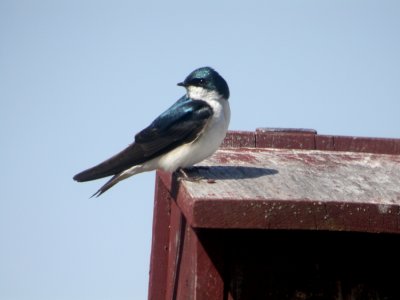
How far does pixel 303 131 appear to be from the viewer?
4320mm

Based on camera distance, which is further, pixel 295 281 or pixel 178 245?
pixel 178 245

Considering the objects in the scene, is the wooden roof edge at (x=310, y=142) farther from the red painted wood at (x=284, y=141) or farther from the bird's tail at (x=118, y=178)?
the bird's tail at (x=118, y=178)

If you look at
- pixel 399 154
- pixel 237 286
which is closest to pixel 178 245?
pixel 237 286

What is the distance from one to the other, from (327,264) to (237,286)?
1.05ft

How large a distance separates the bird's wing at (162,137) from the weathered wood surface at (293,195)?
177 millimetres

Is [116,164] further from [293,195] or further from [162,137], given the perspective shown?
[293,195]

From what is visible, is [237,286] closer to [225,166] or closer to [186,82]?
[225,166]

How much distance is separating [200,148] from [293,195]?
32.4 inches

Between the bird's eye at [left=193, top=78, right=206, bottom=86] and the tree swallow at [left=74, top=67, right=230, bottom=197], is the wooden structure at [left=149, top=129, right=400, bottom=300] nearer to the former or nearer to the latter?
the tree swallow at [left=74, top=67, right=230, bottom=197]

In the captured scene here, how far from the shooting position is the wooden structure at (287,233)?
2.77 meters

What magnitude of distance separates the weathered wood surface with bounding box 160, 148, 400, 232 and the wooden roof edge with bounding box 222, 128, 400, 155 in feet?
1.42

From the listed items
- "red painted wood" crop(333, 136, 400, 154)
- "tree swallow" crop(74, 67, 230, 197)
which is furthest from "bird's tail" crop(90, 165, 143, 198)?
"red painted wood" crop(333, 136, 400, 154)

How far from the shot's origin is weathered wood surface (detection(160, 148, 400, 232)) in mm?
2734

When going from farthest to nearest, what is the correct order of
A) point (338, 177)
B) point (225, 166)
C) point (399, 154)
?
point (399, 154)
point (225, 166)
point (338, 177)
